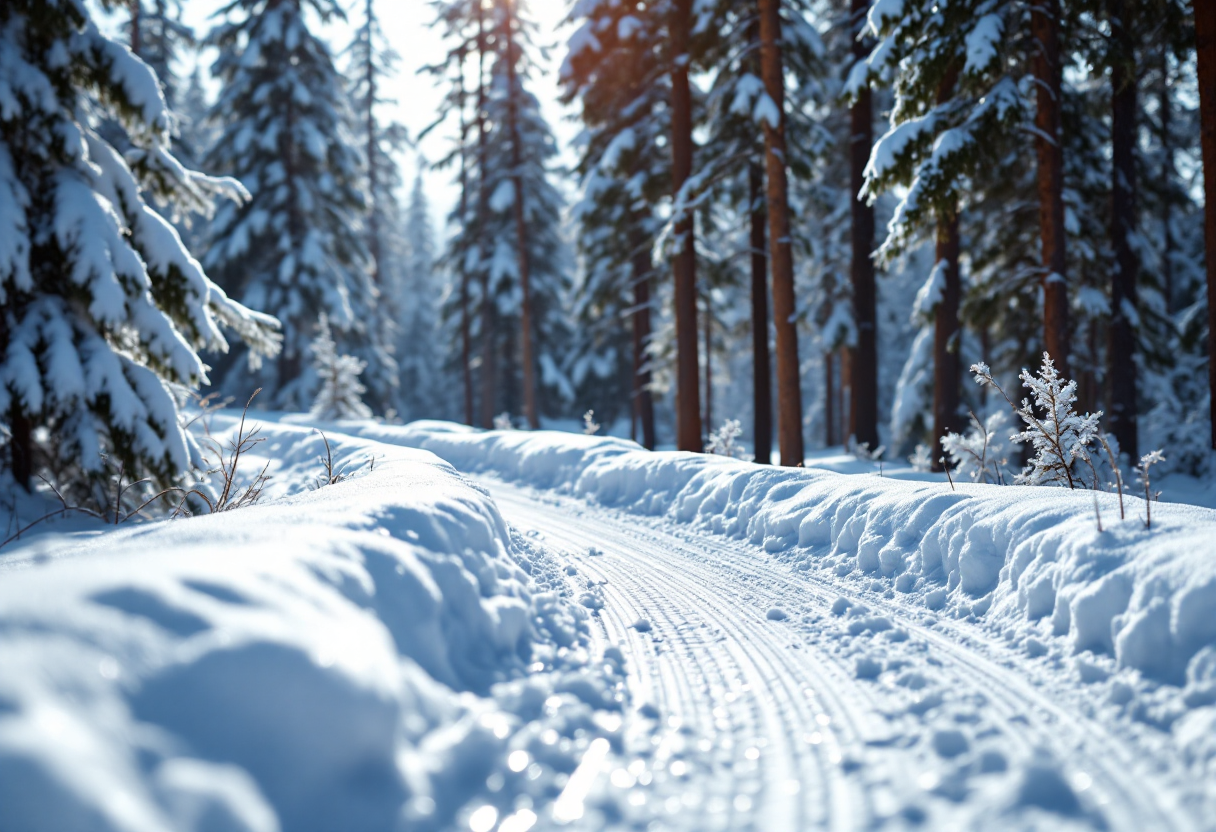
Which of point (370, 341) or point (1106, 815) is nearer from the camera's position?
point (1106, 815)

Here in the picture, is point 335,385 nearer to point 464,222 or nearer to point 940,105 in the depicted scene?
point 464,222

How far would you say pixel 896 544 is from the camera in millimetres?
5664

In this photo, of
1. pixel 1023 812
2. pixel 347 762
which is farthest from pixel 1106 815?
pixel 347 762

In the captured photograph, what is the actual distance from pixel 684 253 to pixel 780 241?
2997mm

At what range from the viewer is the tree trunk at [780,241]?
11.9m

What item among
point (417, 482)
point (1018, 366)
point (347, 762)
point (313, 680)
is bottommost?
point (347, 762)

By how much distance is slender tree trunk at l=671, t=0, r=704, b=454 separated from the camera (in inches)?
566

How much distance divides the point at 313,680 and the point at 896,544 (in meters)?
4.74

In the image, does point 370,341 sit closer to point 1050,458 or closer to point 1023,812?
point 1050,458

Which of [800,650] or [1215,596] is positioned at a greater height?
[1215,596]

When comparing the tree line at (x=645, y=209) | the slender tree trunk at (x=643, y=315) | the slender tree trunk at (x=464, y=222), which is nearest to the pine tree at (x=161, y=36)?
the tree line at (x=645, y=209)

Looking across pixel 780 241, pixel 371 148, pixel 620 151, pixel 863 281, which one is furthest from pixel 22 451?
pixel 371 148

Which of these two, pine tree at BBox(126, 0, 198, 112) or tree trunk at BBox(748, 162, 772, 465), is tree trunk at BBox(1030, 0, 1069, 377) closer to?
tree trunk at BBox(748, 162, 772, 465)

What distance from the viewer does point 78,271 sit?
7027mm
